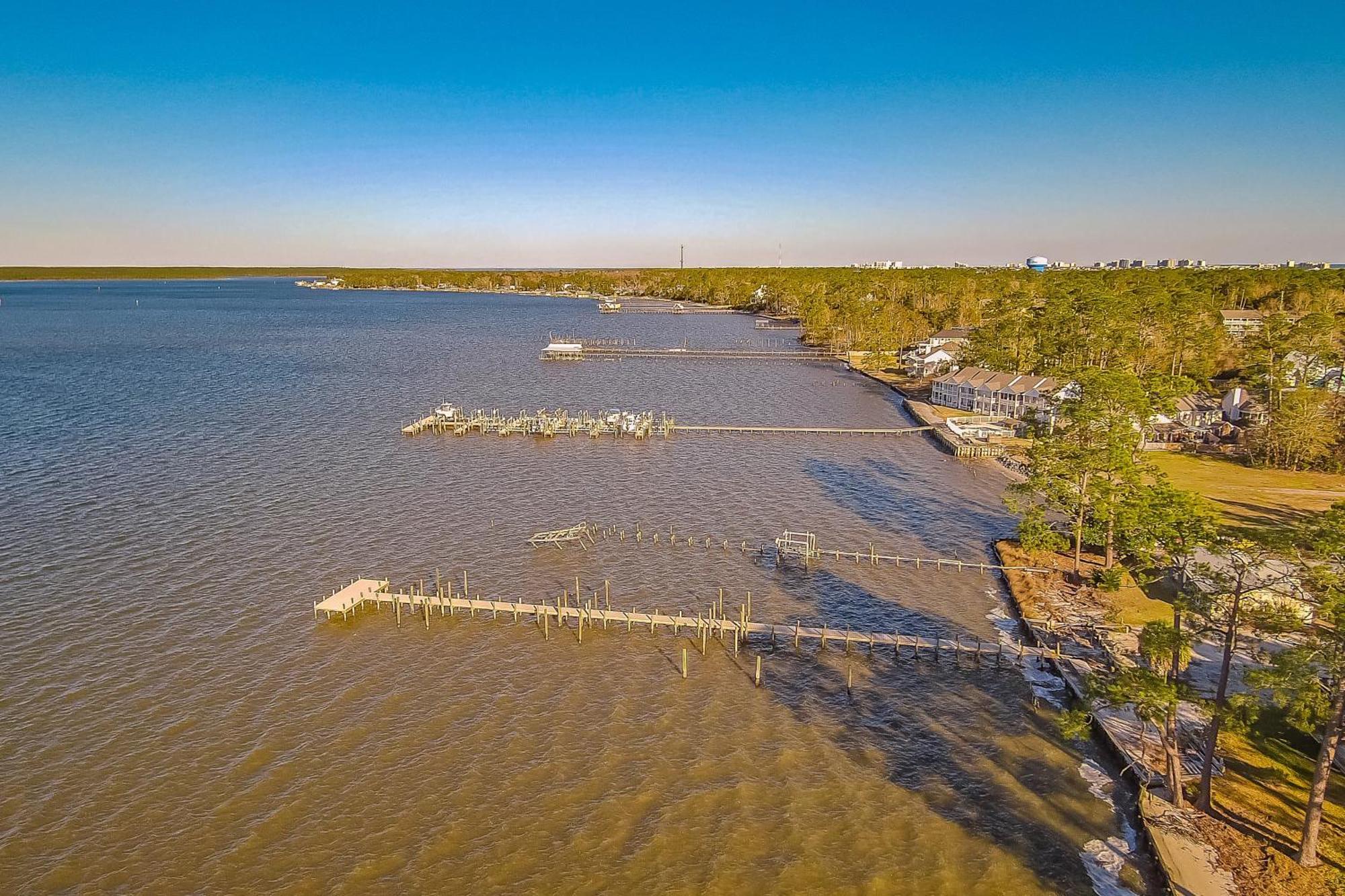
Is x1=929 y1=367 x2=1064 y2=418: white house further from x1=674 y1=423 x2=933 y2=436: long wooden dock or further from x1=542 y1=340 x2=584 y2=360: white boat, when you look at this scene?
x1=542 y1=340 x2=584 y2=360: white boat

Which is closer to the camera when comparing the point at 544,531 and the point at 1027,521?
the point at 1027,521

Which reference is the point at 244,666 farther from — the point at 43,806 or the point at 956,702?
the point at 956,702

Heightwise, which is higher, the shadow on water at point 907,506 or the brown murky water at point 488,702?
the shadow on water at point 907,506

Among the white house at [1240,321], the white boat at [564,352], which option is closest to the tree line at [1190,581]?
the white house at [1240,321]

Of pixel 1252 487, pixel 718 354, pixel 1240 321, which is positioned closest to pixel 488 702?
pixel 1252 487

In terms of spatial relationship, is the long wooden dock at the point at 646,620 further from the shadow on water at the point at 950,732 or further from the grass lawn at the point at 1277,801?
the grass lawn at the point at 1277,801

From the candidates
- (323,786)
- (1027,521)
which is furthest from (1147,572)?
(323,786)
